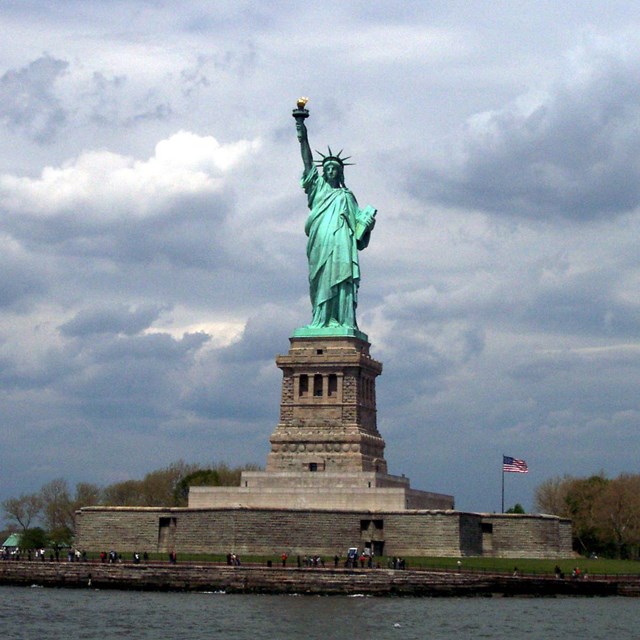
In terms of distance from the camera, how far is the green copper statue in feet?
232

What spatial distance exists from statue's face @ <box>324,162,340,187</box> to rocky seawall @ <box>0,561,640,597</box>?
21.2m

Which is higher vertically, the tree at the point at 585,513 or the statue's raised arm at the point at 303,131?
the statue's raised arm at the point at 303,131

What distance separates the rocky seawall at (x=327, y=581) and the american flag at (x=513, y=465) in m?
9.28

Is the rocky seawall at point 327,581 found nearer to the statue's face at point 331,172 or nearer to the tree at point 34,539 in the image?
the statue's face at point 331,172

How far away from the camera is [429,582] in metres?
56.9

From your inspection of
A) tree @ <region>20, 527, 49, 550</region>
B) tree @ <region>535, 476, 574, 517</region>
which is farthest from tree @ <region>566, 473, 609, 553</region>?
tree @ <region>20, 527, 49, 550</region>

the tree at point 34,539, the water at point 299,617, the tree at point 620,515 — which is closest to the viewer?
the water at point 299,617

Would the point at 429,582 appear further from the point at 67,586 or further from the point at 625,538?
the point at 625,538

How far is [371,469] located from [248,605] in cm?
1629

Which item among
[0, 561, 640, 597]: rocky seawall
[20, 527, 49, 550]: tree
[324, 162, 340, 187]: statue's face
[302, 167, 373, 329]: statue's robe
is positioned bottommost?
[0, 561, 640, 597]: rocky seawall

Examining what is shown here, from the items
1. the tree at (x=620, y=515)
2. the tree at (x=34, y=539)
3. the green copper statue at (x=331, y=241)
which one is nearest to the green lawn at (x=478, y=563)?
the green copper statue at (x=331, y=241)

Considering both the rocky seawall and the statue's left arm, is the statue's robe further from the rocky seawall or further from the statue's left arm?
the rocky seawall

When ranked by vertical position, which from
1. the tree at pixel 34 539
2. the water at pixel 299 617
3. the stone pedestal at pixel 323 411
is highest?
the stone pedestal at pixel 323 411

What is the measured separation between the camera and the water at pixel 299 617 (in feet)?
153
